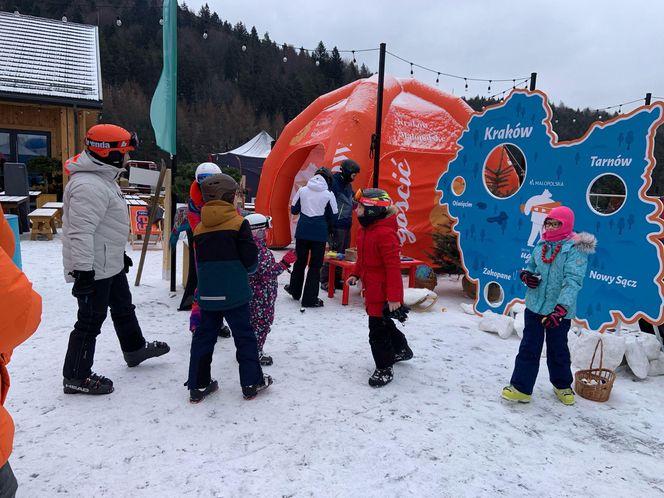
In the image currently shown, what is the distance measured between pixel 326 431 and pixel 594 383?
232 cm

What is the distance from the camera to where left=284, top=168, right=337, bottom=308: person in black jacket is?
19.9ft

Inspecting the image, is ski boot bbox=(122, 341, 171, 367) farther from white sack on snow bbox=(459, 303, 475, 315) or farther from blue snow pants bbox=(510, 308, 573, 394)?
white sack on snow bbox=(459, 303, 475, 315)

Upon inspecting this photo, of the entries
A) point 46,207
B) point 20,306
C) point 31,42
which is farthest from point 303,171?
point 31,42

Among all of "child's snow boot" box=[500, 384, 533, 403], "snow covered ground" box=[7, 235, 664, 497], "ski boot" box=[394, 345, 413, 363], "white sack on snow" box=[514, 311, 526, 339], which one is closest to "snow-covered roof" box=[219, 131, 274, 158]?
"white sack on snow" box=[514, 311, 526, 339]

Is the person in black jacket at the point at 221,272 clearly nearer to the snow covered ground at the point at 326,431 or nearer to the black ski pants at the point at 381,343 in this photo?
the snow covered ground at the point at 326,431

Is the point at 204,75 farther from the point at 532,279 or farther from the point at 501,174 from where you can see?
the point at 532,279

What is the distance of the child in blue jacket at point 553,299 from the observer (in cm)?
344

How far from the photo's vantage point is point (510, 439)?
312cm

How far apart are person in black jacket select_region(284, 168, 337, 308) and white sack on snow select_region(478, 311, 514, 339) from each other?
2.02 m

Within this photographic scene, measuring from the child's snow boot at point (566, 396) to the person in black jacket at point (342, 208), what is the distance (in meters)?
3.64

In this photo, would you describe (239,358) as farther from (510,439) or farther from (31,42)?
(31,42)

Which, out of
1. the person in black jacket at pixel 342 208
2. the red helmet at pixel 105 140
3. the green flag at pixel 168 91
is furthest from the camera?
the person in black jacket at pixel 342 208

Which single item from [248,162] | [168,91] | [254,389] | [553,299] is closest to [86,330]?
[254,389]

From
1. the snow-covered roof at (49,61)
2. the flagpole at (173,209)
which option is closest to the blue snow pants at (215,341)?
the flagpole at (173,209)
